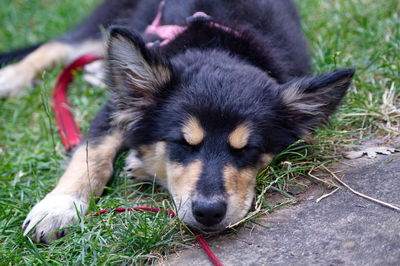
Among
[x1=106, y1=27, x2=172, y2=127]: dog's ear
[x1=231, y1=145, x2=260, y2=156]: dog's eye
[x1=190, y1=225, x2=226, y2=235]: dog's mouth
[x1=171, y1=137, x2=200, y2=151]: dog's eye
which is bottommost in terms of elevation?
[x1=190, y1=225, x2=226, y2=235]: dog's mouth

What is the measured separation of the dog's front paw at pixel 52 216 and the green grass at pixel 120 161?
0.07 metres

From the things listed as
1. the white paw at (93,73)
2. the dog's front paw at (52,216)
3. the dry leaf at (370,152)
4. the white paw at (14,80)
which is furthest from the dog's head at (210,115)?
the white paw at (14,80)

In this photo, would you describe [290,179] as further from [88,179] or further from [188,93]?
[88,179]

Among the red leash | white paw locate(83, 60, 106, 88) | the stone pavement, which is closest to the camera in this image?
the stone pavement

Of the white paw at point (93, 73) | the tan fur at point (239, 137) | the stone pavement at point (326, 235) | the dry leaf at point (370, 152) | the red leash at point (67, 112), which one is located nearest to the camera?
the stone pavement at point (326, 235)

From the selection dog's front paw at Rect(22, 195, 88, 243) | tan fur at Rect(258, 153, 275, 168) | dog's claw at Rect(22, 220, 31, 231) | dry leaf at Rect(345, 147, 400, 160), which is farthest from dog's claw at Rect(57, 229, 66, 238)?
dry leaf at Rect(345, 147, 400, 160)

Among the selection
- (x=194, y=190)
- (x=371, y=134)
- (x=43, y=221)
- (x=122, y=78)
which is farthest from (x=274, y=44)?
(x=43, y=221)

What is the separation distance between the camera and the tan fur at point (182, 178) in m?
2.52

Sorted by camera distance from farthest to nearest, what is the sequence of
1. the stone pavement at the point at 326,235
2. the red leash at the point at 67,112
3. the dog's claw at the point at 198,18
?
the dog's claw at the point at 198,18 → the red leash at the point at 67,112 → the stone pavement at the point at 326,235

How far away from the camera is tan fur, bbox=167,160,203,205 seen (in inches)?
99.2

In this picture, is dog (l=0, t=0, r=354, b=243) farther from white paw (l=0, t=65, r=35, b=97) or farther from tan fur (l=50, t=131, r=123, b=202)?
white paw (l=0, t=65, r=35, b=97)

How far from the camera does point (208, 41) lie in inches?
126

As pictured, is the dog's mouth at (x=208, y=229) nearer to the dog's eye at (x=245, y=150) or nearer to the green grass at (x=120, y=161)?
the green grass at (x=120, y=161)

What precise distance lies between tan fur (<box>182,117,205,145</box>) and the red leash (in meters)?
0.39
